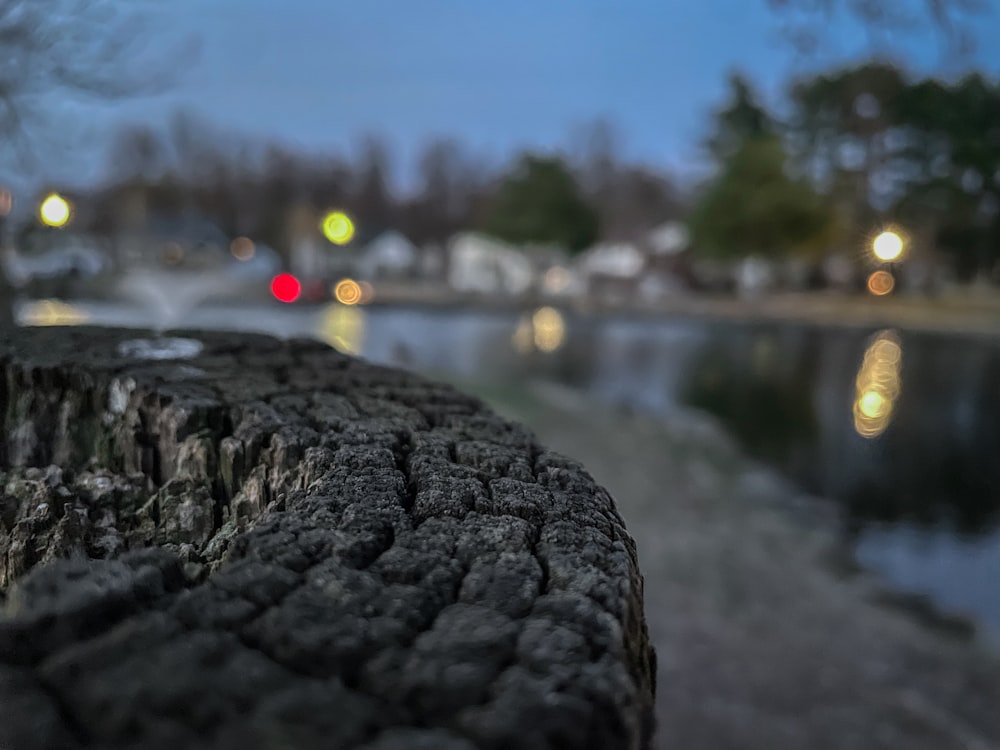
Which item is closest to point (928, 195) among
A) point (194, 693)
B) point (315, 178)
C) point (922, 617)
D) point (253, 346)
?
point (922, 617)

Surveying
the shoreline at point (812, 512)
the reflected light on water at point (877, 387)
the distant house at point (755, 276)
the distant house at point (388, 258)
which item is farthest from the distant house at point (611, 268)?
the shoreline at point (812, 512)

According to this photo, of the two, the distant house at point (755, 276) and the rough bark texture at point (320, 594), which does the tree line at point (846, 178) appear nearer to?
the distant house at point (755, 276)

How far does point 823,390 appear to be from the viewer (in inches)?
654

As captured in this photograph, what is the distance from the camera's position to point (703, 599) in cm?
666

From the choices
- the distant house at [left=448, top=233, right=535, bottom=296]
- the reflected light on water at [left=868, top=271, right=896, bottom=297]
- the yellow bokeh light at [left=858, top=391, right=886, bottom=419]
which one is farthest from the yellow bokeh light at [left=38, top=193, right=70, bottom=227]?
the distant house at [left=448, top=233, right=535, bottom=296]

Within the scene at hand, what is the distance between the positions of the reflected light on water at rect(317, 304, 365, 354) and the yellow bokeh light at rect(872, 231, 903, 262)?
943 cm

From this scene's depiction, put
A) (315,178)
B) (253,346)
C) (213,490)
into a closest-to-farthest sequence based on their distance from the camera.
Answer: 1. (213,490)
2. (253,346)
3. (315,178)

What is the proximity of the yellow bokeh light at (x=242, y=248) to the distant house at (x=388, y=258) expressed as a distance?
751 centimetres

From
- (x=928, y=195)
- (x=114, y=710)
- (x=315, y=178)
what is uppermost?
(x=315, y=178)

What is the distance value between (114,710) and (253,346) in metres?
2.24

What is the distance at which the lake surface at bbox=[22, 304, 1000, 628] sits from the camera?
28.6ft

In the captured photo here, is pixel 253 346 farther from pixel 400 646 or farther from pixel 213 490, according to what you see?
pixel 400 646

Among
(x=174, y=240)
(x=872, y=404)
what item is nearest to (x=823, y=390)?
(x=872, y=404)

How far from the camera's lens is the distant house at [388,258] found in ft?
179
